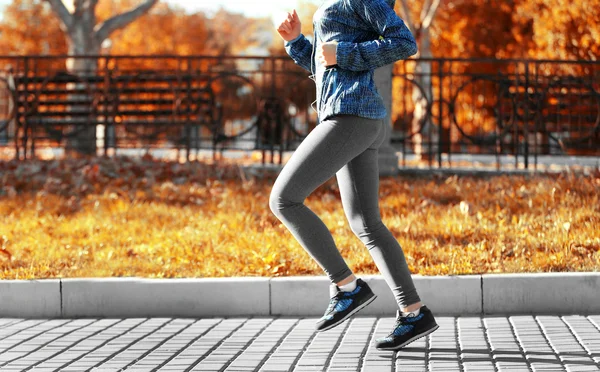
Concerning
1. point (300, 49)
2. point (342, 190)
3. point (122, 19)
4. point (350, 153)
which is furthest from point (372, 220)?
point (122, 19)

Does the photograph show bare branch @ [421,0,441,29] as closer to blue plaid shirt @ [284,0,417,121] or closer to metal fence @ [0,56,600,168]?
metal fence @ [0,56,600,168]

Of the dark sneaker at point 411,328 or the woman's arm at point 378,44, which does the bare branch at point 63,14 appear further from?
the dark sneaker at point 411,328

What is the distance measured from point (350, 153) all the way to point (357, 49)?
48 cm

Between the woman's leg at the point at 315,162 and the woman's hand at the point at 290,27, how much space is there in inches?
19.6

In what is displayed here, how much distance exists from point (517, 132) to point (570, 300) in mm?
6777

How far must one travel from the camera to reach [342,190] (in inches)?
172

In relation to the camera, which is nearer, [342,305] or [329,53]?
[329,53]

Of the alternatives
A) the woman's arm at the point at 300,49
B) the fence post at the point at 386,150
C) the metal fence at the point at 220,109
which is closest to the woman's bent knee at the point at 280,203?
the woman's arm at the point at 300,49

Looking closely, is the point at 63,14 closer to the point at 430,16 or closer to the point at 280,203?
the point at 430,16

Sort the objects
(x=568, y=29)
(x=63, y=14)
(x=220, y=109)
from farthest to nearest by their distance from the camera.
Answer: (x=568, y=29) → (x=63, y=14) → (x=220, y=109)

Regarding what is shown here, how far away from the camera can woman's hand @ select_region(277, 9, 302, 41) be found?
4.40 metres

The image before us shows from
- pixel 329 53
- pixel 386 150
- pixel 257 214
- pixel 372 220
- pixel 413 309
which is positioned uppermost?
pixel 329 53

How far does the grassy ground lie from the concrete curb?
0.89 ft

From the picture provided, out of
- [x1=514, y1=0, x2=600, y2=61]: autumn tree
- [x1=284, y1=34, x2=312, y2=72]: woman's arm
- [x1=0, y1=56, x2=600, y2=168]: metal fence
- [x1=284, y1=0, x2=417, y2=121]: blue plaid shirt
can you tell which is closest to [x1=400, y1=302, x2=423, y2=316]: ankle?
[x1=284, y1=0, x2=417, y2=121]: blue plaid shirt
